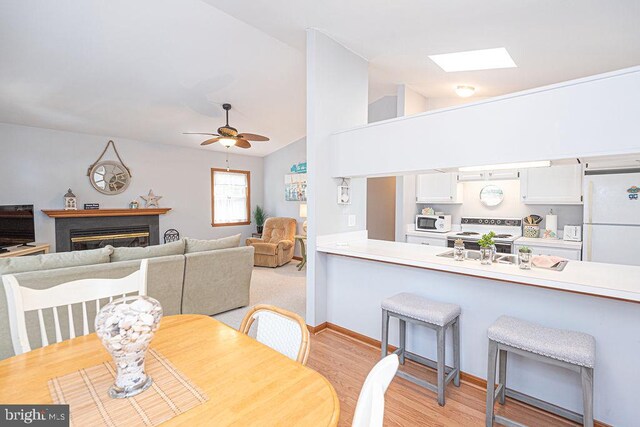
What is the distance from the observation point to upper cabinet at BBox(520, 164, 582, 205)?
354cm

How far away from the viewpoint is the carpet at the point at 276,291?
3.64 metres

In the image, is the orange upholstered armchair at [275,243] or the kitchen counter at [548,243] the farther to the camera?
the orange upholstered armchair at [275,243]

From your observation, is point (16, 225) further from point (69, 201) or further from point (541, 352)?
point (541, 352)

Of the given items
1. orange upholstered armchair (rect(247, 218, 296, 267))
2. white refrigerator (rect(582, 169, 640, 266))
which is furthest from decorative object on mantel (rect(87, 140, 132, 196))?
white refrigerator (rect(582, 169, 640, 266))

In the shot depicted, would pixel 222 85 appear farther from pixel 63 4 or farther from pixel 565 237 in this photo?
pixel 565 237

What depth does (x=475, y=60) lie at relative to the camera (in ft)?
10.6

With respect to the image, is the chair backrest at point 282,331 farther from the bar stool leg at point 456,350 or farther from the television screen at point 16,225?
the television screen at point 16,225

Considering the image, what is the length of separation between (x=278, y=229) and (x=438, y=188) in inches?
143

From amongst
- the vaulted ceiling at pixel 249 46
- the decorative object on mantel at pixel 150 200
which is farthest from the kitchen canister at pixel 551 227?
the decorative object on mantel at pixel 150 200

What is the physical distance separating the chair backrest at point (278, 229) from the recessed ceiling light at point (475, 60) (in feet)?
14.2

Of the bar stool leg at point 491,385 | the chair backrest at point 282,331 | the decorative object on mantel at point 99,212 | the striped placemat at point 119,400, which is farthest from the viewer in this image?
the decorative object on mantel at point 99,212

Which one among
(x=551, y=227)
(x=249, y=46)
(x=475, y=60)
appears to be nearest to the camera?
(x=475, y=60)

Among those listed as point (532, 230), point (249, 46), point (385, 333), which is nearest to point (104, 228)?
point (249, 46)

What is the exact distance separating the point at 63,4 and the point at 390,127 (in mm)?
3020
